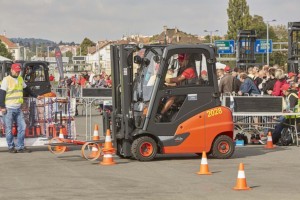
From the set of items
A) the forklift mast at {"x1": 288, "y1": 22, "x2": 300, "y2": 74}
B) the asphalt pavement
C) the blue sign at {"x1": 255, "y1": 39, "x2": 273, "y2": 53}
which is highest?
the blue sign at {"x1": 255, "y1": 39, "x2": 273, "y2": 53}

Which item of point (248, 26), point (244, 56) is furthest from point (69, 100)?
point (248, 26)

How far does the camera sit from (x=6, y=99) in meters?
16.2

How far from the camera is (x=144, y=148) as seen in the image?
14.4 metres

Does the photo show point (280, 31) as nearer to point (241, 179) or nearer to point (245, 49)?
point (245, 49)

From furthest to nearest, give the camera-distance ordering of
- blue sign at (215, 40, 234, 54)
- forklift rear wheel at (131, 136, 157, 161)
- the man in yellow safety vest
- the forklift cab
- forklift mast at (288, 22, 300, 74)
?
1. blue sign at (215, 40, 234, 54)
2. forklift mast at (288, 22, 300, 74)
3. the forklift cab
4. the man in yellow safety vest
5. forklift rear wheel at (131, 136, 157, 161)

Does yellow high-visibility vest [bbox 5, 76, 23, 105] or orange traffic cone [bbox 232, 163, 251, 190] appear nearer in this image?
orange traffic cone [bbox 232, 163, 251, 190]

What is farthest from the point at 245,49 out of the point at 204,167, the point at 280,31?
the point at 280,31

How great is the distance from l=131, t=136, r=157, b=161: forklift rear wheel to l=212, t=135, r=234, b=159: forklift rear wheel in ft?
4.20

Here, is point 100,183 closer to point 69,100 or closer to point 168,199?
point 168,199

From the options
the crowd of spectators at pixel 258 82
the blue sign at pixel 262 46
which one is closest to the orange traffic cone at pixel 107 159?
the crowd of spectators at pixel 258 82

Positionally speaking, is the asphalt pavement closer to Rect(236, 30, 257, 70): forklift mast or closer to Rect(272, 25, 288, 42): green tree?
Rect(236, 30, 257, 70): forklift mast

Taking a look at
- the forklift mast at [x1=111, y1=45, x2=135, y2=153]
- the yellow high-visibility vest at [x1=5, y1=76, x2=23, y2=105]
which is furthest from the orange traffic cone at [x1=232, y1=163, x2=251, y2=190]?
the yellow high-visibility vest at [x1=5, y1=76, x2=23, y2=105]

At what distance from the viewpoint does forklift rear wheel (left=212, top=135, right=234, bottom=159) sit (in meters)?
14.9

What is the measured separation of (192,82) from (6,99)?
14.1ft
